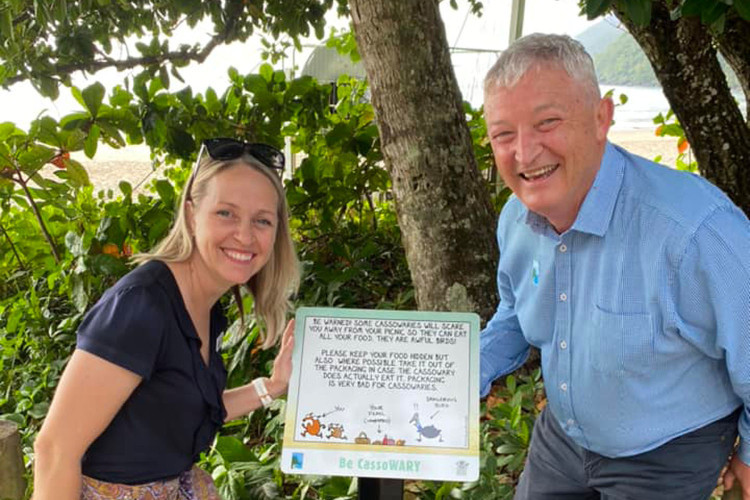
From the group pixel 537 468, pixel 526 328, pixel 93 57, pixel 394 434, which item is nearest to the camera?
pixel 394 434

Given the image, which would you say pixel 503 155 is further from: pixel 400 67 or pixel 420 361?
pixel 400 67

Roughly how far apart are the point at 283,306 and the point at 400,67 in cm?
134

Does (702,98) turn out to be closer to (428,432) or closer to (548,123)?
(548,123)

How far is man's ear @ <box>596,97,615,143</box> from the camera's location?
1.49 m

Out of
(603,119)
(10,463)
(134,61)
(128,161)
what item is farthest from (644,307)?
(128,161)

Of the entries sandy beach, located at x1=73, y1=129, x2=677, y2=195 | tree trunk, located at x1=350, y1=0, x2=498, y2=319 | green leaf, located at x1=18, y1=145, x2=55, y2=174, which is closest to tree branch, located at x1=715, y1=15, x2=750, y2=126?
tree trunk, located at x1=350, y1=0, x2=498, y2=319

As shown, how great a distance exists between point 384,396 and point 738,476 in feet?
2.67

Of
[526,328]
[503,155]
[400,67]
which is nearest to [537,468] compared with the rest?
[526,328]

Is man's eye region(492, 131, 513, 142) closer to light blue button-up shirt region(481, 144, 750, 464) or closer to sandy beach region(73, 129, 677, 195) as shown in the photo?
light blue button-up shirt region(481, 144, 750, 464)

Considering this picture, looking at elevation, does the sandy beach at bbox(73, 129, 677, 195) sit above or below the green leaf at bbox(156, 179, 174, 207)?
above

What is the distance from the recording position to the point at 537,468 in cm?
192

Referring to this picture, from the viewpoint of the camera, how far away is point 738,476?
5.20ft

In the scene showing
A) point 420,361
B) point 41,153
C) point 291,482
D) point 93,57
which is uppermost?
point 93,57

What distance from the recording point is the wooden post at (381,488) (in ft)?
5.64
